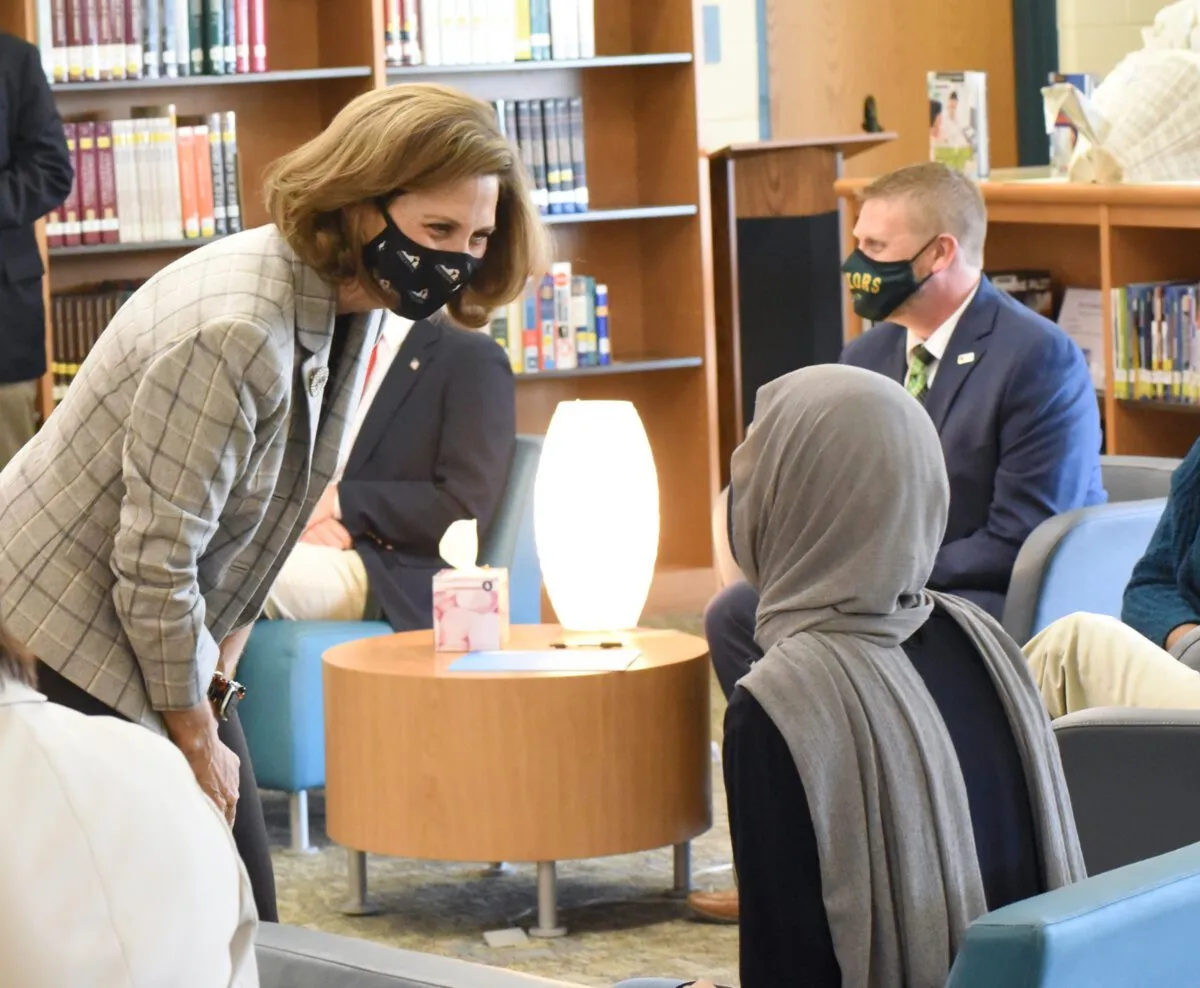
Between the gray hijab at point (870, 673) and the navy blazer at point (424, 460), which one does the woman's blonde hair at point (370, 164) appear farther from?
the navy blazer at point (424, 460)

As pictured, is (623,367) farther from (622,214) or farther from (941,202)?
(941,202)

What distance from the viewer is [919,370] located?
3945mm

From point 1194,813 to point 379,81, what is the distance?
3712 mm

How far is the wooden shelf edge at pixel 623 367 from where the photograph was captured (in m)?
5.88

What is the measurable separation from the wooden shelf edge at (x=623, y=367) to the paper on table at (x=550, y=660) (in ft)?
7.90

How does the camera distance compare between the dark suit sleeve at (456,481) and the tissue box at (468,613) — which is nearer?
the tissue box at (468,613)

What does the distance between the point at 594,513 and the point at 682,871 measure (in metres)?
0.68

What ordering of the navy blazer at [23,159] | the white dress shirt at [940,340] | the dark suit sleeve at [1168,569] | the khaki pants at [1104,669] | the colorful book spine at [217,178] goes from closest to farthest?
the khaki pants at [1104,669] → the dark suit sleeve at [1168,569] → the white dress shirt at [940,340] → the navy blazer at [23,159] → the colorful book spine at [217,178]

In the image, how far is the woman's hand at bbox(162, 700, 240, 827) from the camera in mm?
2152

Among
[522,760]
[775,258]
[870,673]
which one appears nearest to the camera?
[870,673]

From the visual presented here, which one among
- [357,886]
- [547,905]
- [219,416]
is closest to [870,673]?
[219,416]

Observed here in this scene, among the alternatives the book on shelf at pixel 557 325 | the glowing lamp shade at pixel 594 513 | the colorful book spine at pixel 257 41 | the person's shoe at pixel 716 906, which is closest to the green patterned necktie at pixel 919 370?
the glowing lamp shade at pixel 594 513

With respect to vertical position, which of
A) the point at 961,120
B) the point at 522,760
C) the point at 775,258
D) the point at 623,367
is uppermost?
the point at 961,120

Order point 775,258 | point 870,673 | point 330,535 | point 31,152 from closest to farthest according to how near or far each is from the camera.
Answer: point 870,673, point 330,535, point 31,152, point 775,258
